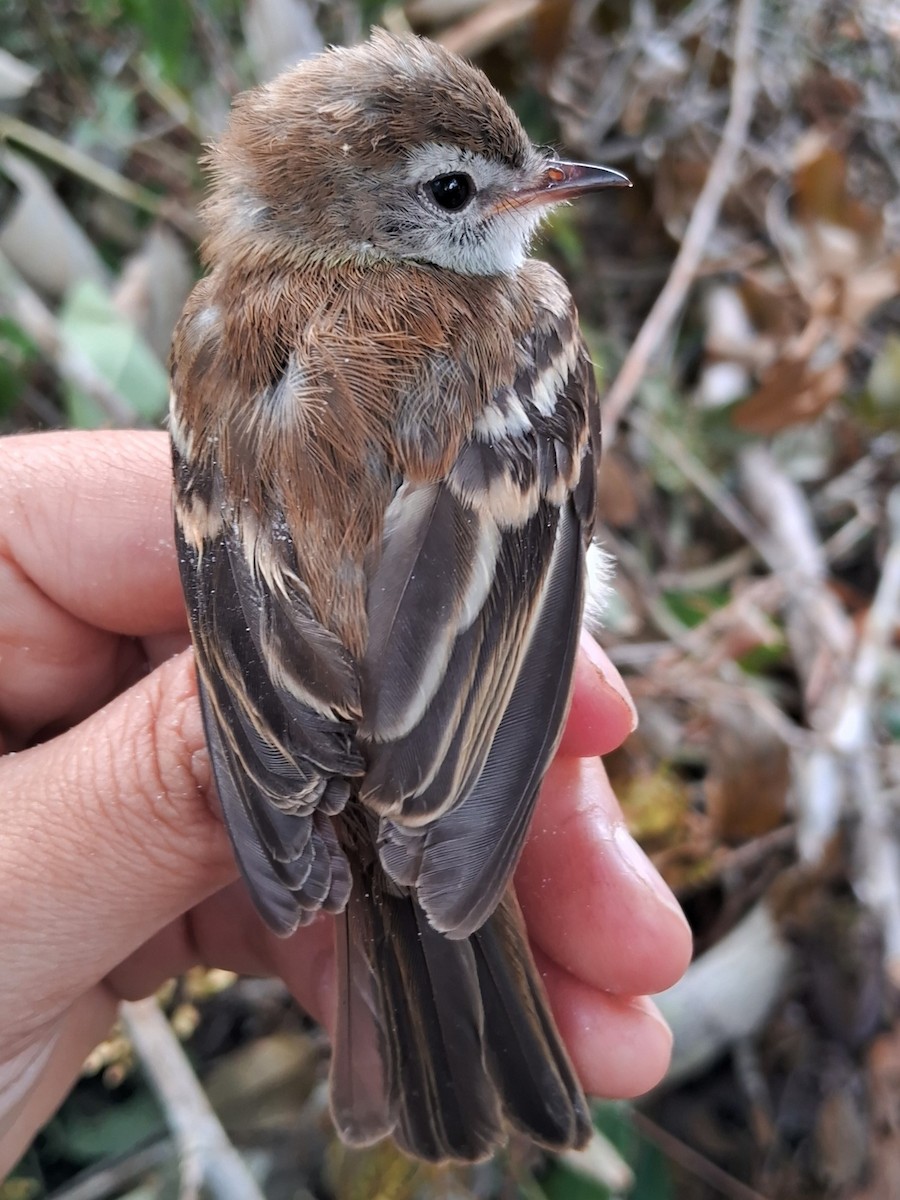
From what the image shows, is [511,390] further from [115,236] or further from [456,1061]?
[115,236]

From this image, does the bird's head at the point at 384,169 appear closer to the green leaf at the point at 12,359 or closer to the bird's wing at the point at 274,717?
the bird's wing at the point at 274,717

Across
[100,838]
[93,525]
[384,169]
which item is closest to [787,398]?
[384,169]

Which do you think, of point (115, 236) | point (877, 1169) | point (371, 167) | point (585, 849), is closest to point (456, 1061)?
point (585, 849)

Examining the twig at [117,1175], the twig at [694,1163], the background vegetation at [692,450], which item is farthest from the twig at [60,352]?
the twig at [694,1163]

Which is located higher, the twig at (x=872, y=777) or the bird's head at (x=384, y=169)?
the bird's head at (x=384, y=169)

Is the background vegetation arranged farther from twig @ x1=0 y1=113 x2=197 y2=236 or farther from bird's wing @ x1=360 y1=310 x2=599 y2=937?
bird's wing @ x1=360 y1=310 x2=599 y2=937

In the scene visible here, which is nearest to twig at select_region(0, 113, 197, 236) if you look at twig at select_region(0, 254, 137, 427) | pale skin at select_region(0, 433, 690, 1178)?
twig at select_region(0, 254, 137, 427)
